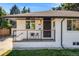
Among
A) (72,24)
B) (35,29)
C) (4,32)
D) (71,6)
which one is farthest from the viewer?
(71,6)

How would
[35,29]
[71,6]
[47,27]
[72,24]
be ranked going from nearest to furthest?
[72,24] < [35,29] < [47,27] < [71,6]

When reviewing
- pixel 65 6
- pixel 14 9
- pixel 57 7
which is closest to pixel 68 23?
pixel 65 6

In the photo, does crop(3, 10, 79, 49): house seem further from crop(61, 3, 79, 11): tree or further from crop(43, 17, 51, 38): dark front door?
crop(61, 3, 79, 11): tree

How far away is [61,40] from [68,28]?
1271 mm

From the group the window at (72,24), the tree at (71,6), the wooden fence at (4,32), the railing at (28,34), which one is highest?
the tree at (71,6)

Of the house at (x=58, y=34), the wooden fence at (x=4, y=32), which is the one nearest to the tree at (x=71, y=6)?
the wooden fence at (x=4, y=32)

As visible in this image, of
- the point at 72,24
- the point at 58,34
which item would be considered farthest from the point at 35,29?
the point at 72,24

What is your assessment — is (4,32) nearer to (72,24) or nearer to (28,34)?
(28,34)

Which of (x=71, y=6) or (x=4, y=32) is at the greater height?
(x=71, y=6)

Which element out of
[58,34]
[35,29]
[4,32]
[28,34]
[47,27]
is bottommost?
[4,32]

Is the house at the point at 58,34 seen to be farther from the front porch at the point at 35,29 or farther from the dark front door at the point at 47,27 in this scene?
the dark front door at the point at 47,27

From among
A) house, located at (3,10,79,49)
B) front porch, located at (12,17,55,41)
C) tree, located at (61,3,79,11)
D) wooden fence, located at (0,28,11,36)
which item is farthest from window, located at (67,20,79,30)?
tree, located at (61,3,79,11)

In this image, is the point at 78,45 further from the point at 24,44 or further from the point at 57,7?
the point at 57,7

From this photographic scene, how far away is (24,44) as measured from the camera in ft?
62.7
